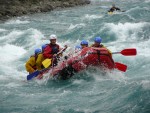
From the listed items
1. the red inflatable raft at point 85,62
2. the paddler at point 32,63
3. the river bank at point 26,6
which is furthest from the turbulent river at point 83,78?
the river bank at point 26,6

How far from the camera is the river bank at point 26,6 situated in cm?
2769

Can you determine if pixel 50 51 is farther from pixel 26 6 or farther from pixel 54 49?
pixel 26 6

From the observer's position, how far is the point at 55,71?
1035 centimetres

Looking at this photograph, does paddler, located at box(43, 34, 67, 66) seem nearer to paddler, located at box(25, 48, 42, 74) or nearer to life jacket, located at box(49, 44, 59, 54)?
life jacket, located at box(49, 44, 59, 54)

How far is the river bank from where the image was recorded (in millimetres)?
27688

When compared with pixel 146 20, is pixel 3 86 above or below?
below

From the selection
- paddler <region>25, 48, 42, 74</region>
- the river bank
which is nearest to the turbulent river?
paddler <region>25, 48, 42, 74</region>

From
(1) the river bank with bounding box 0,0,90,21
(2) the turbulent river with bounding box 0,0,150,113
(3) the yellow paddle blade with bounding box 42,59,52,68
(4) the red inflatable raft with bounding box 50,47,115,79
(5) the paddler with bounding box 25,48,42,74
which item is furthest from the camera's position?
(1) the river bank with bounding box 0,0,90,21

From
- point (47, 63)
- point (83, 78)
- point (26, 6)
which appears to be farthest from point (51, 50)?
point (26, 6)

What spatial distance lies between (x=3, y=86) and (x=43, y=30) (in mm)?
11071

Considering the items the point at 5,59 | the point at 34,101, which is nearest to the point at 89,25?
the point at 5,59

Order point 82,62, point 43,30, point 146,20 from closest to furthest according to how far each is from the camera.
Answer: point 82,62 < point 146,20 < point 43,30

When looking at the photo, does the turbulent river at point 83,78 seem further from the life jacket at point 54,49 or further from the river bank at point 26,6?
the river bank at point 26,6

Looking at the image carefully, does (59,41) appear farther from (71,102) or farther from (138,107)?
(138,107)
